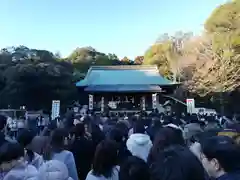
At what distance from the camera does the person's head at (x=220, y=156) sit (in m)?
2.04

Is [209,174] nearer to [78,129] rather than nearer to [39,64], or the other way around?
[78,129]

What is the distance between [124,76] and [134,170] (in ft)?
100

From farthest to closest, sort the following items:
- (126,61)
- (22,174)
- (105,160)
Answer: (126,61), (105,160), (22,174)

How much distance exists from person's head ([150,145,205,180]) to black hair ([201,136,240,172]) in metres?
0.31

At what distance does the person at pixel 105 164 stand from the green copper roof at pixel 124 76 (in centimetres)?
2492

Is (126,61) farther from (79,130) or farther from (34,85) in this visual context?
(79,130)

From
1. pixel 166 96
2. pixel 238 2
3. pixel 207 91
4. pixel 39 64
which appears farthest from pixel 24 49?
pixel 238 2

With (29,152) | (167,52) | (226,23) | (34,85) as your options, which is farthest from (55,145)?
(167,52)

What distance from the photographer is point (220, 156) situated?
209 centimetres

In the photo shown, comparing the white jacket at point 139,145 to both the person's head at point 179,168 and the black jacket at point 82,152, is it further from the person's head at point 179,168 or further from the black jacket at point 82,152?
the person's head at point 179,168

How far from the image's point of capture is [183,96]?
29031 millimetres

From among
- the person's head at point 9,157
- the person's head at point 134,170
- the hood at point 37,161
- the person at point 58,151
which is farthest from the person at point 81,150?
the person's head at point 134,170

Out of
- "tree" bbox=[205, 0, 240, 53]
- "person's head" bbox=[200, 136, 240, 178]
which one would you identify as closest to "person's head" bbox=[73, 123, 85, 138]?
"person's head" bbox=[200, 136, 240, 178]

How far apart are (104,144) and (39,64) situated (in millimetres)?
23579
